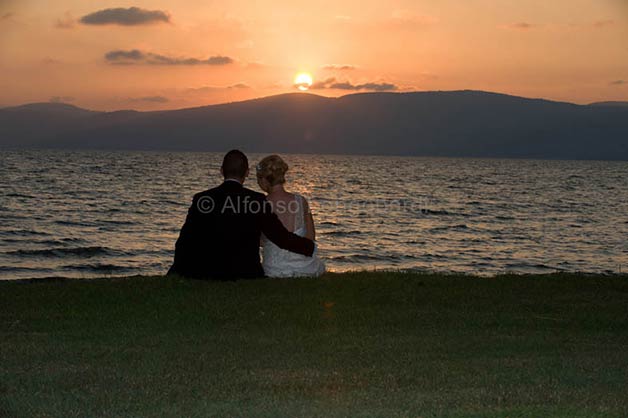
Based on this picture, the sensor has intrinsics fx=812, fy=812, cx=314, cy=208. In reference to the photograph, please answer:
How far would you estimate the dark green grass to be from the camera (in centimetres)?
611

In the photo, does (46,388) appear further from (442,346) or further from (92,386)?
(442,346)

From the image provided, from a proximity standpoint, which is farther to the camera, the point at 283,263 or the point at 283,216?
the point at 283,263

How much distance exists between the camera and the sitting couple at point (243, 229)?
1110 centimetres

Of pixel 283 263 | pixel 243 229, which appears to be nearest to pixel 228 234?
pixel 243 229

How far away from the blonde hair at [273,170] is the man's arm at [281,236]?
0.68m

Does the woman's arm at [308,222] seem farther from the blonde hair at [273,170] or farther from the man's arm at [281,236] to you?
the blonde hair at [273,170]

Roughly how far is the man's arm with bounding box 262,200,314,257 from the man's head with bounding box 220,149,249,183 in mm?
526

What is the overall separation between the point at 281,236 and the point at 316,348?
3.41 metres

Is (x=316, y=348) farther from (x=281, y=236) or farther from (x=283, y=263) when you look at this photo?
(x=283, y=263)

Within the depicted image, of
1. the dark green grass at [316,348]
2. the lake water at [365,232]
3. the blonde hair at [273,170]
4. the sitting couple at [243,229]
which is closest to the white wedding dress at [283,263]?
the sitting couple at [243,229]

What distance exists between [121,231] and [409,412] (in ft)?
101

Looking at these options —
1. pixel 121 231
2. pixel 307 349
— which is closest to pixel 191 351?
pixel 307 349

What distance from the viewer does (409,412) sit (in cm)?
582

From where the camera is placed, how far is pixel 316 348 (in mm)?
8117
